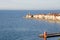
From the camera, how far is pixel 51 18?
249 ft

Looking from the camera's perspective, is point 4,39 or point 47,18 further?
point 47,18

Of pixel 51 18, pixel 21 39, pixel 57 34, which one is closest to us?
pixel 57 34

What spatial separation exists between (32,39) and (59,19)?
1549 inches

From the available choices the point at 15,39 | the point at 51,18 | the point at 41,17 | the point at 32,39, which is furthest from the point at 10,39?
the point at 41,17

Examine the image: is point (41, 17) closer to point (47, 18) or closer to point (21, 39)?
point (47, 18)

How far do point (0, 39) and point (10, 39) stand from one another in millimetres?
1415

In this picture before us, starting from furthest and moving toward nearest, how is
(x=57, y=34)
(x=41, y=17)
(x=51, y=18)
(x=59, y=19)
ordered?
(x=41, y=17)
(x=51, y=18)
(x=59, y=19)
(x=57, y=34)

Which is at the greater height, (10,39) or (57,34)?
(57,34)

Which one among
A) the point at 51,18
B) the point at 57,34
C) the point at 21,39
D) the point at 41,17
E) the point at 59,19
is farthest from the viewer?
the point at 41,17

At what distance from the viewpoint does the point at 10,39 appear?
3134 centimetres

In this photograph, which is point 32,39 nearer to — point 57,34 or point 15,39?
point 15,39

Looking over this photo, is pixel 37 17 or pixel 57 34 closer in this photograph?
pixel 57 34

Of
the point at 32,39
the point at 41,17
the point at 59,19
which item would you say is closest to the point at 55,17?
the point at 59,19

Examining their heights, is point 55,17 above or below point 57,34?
below
